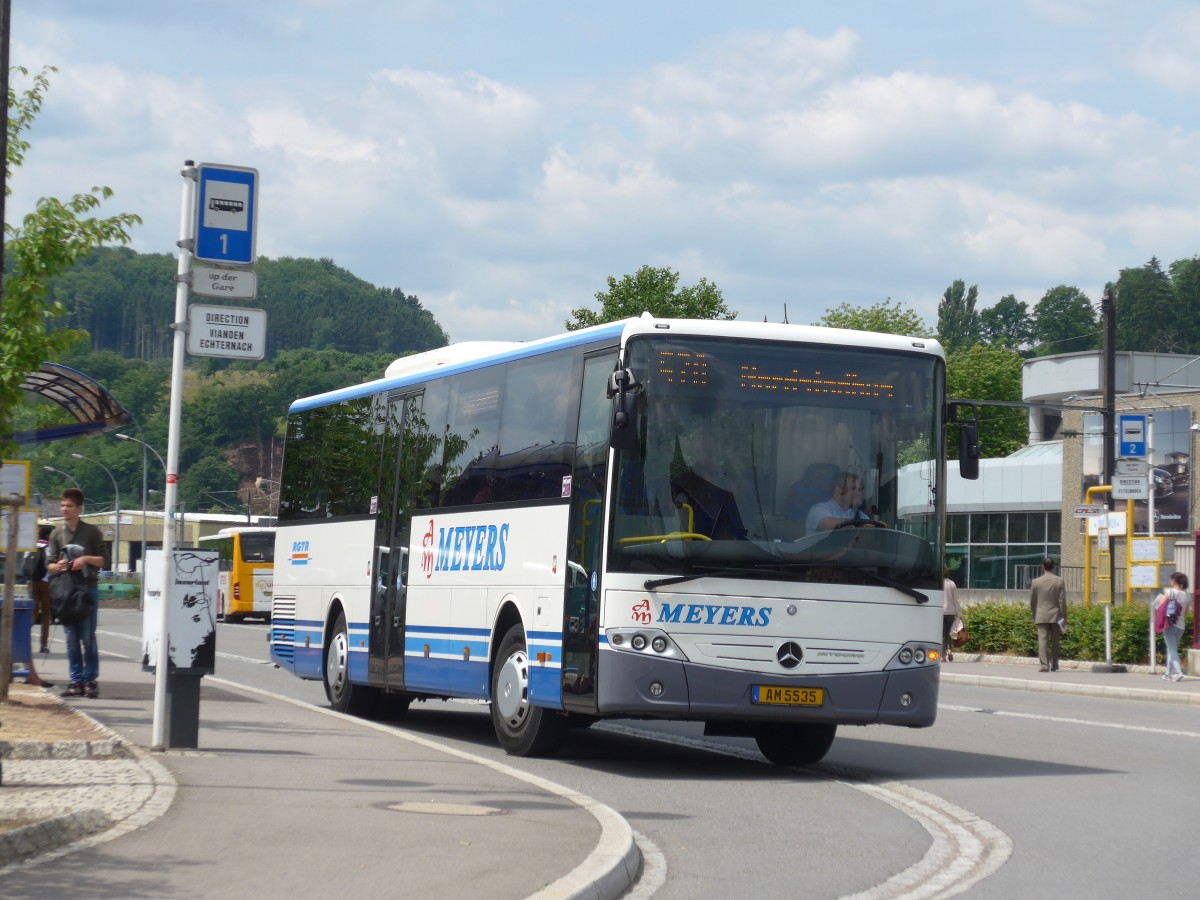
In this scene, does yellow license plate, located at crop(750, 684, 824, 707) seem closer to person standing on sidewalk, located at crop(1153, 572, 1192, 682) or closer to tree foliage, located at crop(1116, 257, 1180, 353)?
person standing on sidewalk, located at crop(1153, 572, 1192, 682)

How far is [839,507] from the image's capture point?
13.2 metres

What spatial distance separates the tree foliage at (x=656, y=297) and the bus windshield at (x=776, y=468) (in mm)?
72747

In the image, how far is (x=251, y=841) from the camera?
8.56 metres

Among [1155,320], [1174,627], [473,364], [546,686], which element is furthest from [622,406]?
[1155,320]

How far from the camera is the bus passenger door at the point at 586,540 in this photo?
13133 mm

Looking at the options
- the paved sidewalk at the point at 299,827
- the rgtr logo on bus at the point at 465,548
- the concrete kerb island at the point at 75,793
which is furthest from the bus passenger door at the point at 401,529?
the concrete kerb island at the point at 75,793

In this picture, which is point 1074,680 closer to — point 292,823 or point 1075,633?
point 1075,633

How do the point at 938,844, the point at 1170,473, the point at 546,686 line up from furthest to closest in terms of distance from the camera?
the point at 1170,473, the point at 546,686, the point at 938,844

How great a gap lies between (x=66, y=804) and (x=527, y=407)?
6.64 meters

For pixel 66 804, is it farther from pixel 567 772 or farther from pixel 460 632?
pixel 460 632

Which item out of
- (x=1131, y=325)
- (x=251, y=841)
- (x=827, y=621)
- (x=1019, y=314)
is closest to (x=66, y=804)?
(x=251, y=841)

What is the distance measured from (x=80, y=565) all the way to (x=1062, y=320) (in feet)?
453

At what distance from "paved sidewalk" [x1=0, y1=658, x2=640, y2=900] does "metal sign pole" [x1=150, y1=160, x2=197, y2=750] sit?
373 mm

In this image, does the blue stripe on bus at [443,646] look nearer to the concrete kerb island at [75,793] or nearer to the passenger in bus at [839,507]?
the concrete kerb island at [75,793]
